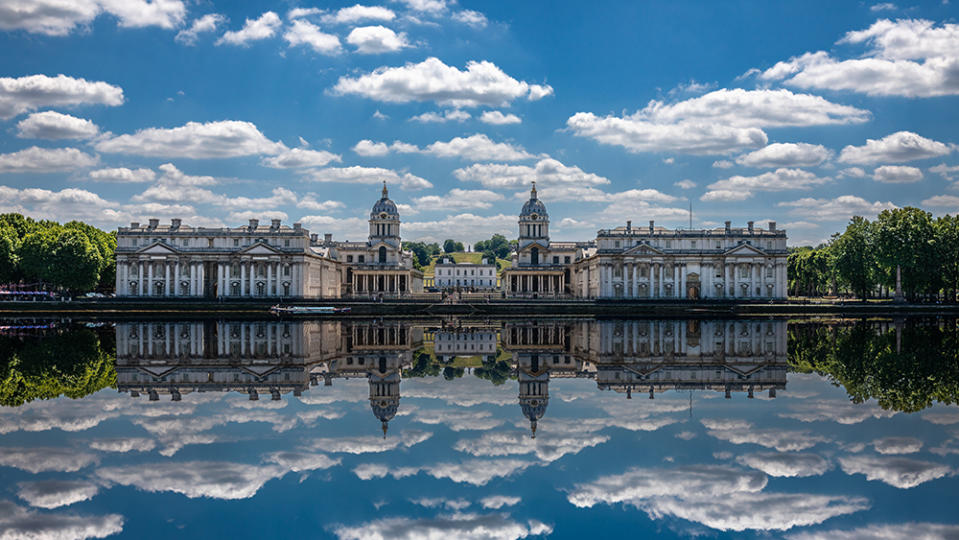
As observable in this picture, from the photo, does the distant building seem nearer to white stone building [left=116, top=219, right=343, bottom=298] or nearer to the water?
white stone building [left=116, top=219, right=343, bottom=298]

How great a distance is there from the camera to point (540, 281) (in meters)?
114

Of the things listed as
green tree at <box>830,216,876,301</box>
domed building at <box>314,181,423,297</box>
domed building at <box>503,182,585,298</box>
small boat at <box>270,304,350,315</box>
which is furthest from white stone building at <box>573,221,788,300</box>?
small boat at <box>270,304,350,315</box>

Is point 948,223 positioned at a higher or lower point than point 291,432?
higher

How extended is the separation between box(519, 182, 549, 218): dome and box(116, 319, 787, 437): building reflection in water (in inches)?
2198

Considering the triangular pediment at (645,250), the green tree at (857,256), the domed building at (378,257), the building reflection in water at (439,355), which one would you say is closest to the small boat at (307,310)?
the building reflection in water at (439,355)

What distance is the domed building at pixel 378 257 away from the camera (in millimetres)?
112812

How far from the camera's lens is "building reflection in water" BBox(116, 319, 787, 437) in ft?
84.9

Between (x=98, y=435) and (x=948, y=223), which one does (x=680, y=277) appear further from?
(x=98, y=435)

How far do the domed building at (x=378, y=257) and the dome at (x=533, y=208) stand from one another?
19.6 meters

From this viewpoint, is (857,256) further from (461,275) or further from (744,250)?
(461,275)

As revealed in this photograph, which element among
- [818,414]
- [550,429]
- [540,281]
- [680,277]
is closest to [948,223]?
[680,277]

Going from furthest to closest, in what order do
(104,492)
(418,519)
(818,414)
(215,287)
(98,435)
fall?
(215,287), (818,414), (98,435), (104,492), (418,519)

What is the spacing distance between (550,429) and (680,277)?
270 feet

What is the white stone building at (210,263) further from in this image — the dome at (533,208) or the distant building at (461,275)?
the distant building at (461,275)
